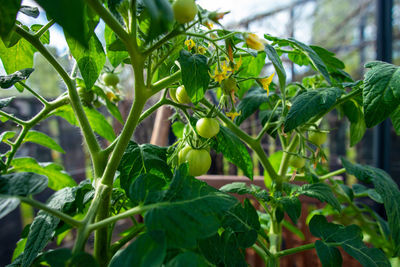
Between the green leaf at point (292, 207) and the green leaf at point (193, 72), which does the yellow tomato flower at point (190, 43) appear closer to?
the green leaf at point (193, 72)

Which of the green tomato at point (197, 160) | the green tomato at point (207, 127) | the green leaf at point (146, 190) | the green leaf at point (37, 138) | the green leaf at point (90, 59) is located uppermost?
the green leaf at point (90, 59)

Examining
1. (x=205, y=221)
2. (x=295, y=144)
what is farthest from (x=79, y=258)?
(x=295, y=144)

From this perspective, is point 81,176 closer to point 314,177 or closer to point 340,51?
point 314,177

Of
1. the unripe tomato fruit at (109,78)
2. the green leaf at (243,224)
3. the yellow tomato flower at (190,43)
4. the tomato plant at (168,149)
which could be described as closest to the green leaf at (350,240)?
the tomato plant at (168,149)

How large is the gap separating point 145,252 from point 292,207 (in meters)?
0.25

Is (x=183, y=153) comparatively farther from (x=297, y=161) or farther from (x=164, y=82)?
(x=297, y=161)

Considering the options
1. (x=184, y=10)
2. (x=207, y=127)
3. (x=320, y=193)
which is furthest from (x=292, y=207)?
(x=184, y=10)

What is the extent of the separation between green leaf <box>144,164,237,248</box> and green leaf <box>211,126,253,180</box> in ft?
0.61

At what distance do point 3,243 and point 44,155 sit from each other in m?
0.47

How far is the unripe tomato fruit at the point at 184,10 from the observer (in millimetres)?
239

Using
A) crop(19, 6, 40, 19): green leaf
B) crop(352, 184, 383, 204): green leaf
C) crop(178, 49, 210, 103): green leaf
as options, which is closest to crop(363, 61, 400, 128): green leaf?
crop(178, 49, 210, 103): green leaf

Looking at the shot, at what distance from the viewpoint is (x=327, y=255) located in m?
0.36

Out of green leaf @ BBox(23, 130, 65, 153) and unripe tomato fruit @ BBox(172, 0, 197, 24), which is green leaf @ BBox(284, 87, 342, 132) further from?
green leaf @ BBox(23, 130, 65, 153)

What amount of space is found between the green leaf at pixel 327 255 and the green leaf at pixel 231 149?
5.5 inches
